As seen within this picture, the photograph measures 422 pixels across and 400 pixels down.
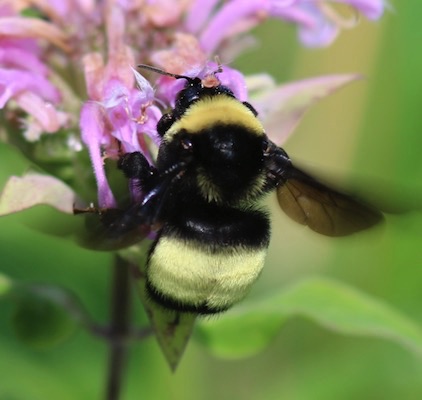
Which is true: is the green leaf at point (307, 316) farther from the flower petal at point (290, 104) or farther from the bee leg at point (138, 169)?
the bee leg at point (138, 169)

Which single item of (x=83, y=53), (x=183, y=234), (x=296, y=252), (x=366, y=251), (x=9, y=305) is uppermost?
(x=183, y=234)

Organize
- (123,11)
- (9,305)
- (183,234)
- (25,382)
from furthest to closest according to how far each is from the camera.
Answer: (9,305), (25,382), (123,11), (183,234)

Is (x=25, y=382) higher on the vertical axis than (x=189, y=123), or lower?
lower

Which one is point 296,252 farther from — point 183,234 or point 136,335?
point 183,234

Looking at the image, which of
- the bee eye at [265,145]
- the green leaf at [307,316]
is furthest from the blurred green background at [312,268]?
the bee eye at [265,145]

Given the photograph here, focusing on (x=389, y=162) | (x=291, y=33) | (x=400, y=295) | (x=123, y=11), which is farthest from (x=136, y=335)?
(x=291, y=33)

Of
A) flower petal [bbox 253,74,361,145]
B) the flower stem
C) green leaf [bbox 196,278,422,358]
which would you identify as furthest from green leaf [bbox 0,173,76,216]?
green leaf [bbox 196,278,422,358]

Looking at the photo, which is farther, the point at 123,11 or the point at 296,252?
the point at 296,252

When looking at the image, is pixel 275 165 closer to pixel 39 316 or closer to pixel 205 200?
pixel 205 200
